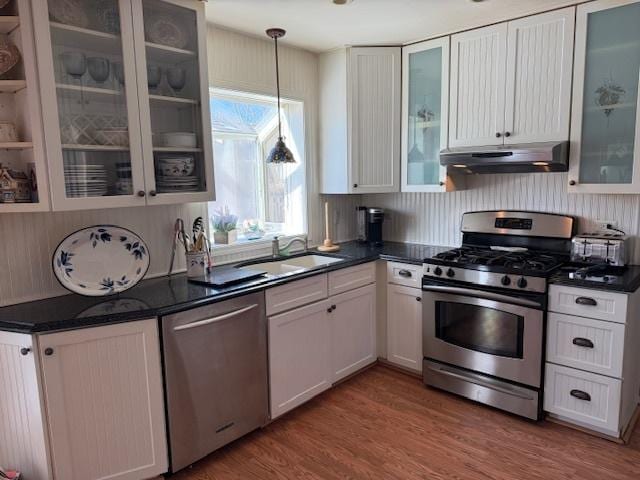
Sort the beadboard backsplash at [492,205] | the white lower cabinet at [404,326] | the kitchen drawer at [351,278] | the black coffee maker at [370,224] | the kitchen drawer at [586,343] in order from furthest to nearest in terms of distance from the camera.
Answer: the black coffee maker at [370,224]
the white lower cabinet at [404,326]
the kitchen drawer at [351,278]
the beadboard backsplash at [492,205]
the kitchen drawer at [586,343]

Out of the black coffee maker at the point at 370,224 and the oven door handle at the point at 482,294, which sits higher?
the black coffee maker at the point at 370,224

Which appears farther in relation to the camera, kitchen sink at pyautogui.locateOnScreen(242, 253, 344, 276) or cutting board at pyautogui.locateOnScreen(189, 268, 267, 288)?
kitchen sink at pyautogui.locateOnScreen(242, 253, 344, 276)

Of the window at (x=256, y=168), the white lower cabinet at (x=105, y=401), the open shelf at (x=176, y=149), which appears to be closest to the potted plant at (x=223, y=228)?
the window at (x=256, y=168)

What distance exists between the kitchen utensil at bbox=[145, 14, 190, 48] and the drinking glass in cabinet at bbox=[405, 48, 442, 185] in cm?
164

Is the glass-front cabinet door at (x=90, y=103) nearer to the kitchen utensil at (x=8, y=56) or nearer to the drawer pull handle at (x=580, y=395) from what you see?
the kitchen utensil at (x=8, y=56)

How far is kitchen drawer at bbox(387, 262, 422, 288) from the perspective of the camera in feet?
10.0

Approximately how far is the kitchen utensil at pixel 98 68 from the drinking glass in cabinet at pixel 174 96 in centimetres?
20

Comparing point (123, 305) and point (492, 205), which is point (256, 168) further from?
point (492, 205)

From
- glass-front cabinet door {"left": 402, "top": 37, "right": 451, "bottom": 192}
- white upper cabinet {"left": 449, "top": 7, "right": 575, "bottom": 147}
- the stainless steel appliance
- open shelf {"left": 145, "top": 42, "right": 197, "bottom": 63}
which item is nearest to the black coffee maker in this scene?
glass-front cabinet door {"left": 402, "top": 37, "right": 451, "bottom": 192}

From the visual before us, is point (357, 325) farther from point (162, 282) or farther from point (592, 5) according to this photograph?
point (592, 5)

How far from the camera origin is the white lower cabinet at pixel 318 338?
8.42 ft

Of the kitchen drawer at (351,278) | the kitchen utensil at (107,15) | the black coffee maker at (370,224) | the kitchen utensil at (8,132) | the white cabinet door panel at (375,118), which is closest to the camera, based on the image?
the kitchen utensil at (8,132)

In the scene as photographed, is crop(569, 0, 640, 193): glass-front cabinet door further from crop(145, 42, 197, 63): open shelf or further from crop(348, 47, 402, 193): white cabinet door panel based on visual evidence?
crop(145, 42, 197, 63): open shelf

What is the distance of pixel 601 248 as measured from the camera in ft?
8.57
